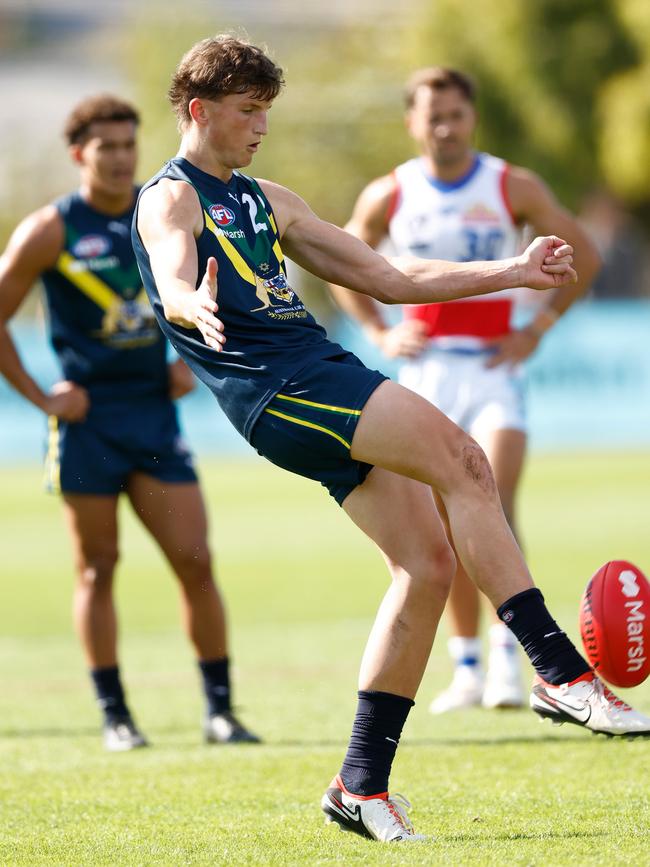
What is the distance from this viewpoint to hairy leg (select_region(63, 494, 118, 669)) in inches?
285

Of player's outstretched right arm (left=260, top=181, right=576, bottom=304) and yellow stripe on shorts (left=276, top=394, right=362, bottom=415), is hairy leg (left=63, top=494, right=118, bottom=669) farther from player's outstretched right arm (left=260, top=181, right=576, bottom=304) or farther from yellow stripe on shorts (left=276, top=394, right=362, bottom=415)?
yellow stripe on shorts (left=276, top=394, right=362, bottom=415)

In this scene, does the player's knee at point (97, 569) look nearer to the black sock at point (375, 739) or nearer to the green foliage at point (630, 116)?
the black sock at point (375, 739)

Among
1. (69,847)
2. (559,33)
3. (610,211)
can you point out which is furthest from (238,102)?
(610,211)

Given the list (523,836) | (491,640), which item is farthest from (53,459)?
(523,836)

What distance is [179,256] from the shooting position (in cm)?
463

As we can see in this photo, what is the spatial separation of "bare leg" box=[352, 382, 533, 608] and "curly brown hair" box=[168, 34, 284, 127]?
1042 mm

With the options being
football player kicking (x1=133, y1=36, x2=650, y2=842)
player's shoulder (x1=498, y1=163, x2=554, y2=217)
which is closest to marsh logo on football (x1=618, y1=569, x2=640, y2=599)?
football player kicking (x1=133, y1=36, x2=650, y2=842)

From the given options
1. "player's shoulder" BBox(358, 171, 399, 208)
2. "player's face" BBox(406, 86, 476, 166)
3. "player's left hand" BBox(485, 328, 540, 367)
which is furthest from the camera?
"player's shoulder" BBox(358, 171, 399, 208)

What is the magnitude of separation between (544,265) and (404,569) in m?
1.05

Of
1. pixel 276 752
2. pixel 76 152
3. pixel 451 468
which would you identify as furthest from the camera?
pixel 76 152

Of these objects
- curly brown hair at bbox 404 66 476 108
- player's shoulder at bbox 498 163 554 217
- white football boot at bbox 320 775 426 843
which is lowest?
Result: white football boot at bbox 320 775 426 843

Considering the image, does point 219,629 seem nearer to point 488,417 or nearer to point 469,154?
point 488,417

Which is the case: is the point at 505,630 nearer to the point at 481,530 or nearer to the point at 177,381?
the point at 177,381

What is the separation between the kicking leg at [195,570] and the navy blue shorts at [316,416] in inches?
94.7
